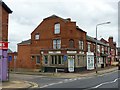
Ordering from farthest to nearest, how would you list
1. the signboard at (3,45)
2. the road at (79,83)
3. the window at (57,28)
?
the window at (57,28), the signboard at (3,45), the road at (79,83)

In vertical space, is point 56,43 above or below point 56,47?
above

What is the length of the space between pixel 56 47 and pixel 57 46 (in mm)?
228

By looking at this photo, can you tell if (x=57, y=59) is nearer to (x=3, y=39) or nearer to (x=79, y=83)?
(x=3, y=39)

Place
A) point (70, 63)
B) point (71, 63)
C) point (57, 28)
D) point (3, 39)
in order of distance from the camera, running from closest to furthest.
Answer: point (3, 39) < point (70, 63) < point (71, 63) < point (57, 28)

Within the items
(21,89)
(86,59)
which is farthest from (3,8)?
(86,59)

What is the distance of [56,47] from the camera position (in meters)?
45.4

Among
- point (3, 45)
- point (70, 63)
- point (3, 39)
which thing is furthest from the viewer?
point (70, 63)

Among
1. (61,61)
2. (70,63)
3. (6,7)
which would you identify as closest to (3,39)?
(6,7)

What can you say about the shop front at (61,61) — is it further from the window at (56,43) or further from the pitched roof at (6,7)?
the pitched roof at (6,7)

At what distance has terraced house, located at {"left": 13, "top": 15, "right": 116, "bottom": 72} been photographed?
44.4m

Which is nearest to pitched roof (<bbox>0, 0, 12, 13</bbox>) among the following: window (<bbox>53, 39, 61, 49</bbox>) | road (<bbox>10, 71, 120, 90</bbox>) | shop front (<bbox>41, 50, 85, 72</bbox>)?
road (<bbox>10, 71, 120, 90</bbox>)

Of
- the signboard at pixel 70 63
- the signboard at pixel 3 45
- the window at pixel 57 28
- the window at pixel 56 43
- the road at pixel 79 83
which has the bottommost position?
the road at pixel 79 83

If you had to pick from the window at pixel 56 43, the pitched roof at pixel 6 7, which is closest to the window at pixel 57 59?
the window at pixel 56 43

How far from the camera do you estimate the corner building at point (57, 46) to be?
4438cm
